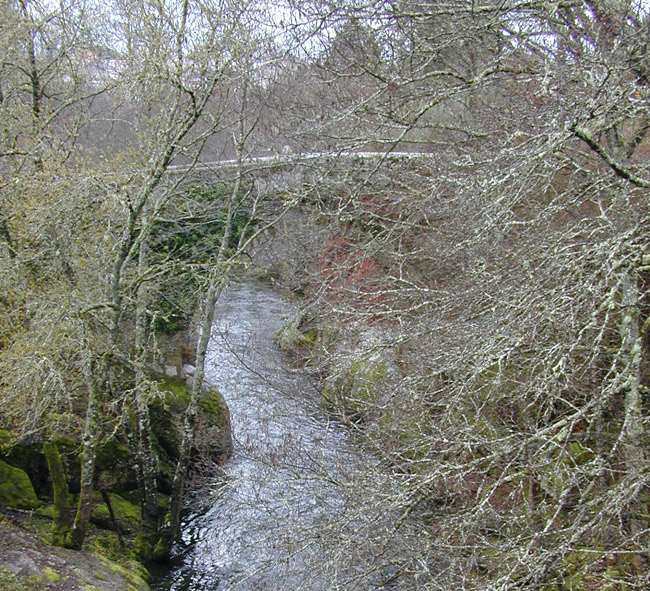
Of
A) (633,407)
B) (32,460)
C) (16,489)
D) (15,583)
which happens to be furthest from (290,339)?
(633,407)

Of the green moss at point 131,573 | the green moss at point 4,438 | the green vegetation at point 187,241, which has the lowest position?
the green moss at point 131,573

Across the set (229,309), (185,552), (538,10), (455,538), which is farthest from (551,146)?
(229,309)

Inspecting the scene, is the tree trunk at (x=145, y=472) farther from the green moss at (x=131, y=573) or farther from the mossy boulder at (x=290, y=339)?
the mossy boulder at (x=290, y=339)

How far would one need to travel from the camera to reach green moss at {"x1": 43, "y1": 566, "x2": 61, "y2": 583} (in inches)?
271

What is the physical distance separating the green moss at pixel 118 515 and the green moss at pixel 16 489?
1014 millimetres

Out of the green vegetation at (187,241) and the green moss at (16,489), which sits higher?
the green vegetation at (187,241)

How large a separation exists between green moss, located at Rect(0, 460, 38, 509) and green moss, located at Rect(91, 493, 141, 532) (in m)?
1.01

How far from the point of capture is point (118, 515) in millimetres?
9812

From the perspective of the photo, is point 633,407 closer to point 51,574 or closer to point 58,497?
point 51,574

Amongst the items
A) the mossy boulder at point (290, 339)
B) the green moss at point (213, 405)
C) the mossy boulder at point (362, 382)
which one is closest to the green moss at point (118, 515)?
the green moss at point (213, 405)

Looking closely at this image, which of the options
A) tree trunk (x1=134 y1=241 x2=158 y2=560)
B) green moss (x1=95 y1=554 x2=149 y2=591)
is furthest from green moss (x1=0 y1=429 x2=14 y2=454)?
green moss (x1=95 y1=554 x2=149 y2=591)

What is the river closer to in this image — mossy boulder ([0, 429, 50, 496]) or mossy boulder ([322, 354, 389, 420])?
mossy boulder ([322, 354, 389, 420])

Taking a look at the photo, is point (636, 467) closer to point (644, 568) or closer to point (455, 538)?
point (644, 568)

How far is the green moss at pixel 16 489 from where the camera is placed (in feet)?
29.3
